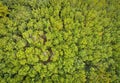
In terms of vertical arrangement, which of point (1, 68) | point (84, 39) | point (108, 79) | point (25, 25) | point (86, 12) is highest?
point (86, 12)

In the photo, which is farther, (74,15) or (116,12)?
(116,12)

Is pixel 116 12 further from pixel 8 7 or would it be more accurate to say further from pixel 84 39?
pixel 8 7

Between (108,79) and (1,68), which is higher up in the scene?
(1,68)

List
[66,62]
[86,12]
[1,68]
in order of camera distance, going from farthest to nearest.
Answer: [86,12] → [66,62] → [1,68]

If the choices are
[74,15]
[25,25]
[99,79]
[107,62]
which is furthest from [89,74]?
[25,25]

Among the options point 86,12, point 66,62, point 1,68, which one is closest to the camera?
point 1,68

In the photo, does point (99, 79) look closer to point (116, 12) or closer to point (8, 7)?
point (116, 12)
